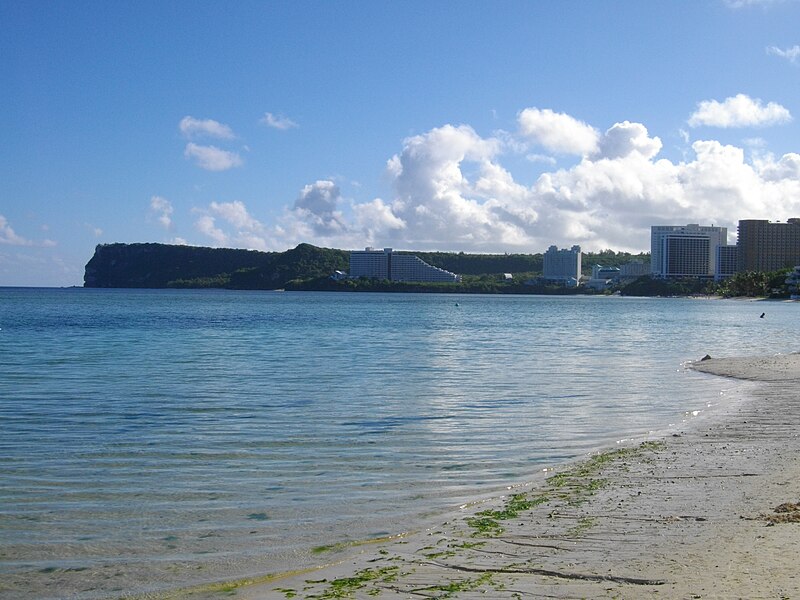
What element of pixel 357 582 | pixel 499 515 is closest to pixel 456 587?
pixel 357 582

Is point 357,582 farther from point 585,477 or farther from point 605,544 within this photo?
point 585,477

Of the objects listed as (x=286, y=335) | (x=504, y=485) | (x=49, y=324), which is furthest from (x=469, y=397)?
(x=49, y=324)

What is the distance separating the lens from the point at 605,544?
7.96 meters

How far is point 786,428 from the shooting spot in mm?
15219

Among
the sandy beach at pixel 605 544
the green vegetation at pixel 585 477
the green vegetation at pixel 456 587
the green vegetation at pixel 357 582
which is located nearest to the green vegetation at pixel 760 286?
the green vegetation at pixel 585 477

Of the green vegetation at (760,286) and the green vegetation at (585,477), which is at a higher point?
the green vegetation at (760,286)

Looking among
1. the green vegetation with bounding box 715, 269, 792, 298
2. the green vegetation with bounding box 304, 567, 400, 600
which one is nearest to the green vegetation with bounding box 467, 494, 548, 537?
the green vegetation with bounding box 304, 567, 400, 600

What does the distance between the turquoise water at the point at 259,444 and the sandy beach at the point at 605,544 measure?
682 millimetres

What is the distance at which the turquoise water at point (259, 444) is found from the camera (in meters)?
8.69

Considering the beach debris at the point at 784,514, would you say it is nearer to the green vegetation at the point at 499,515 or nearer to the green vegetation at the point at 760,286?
the green vegetation at the point at 499,515

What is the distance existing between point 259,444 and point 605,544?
779cm

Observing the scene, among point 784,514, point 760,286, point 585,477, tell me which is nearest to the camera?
point 784,514

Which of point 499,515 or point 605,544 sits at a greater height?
point 605,544

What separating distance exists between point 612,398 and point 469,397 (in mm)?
3620
